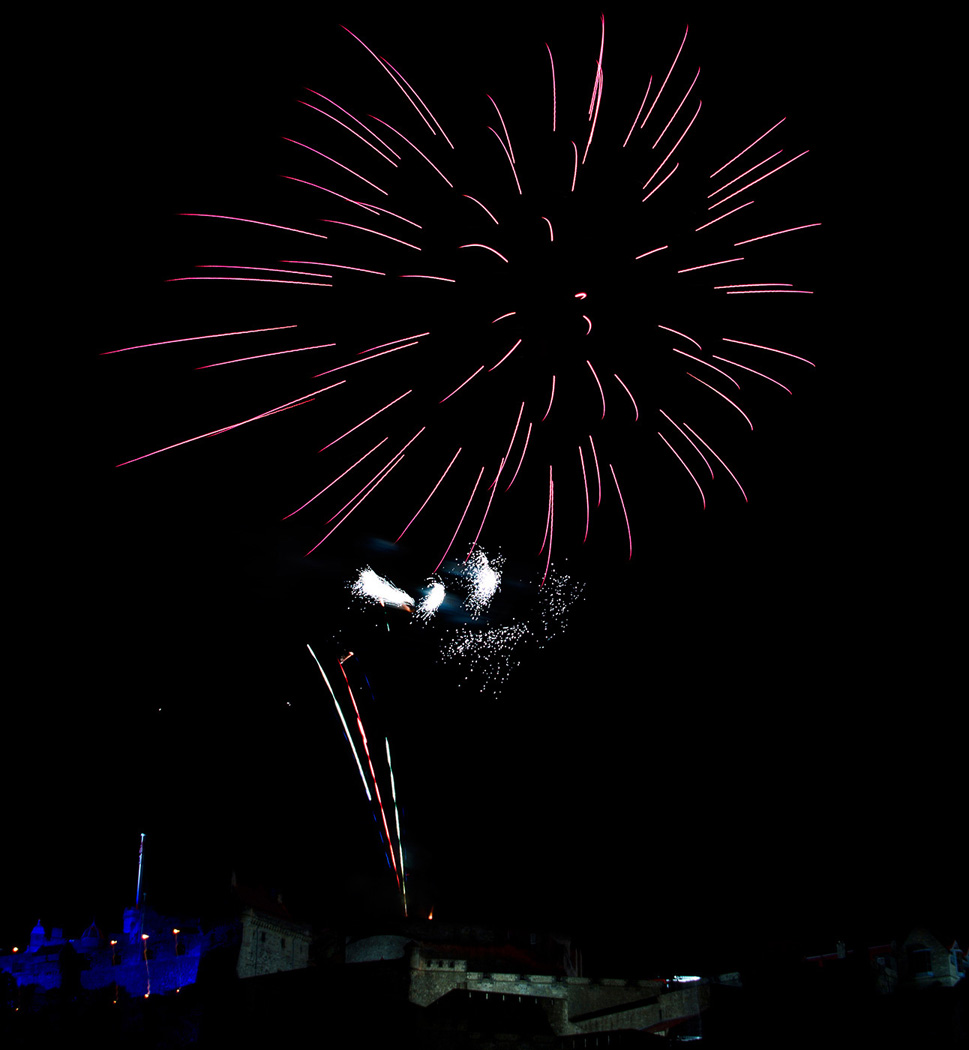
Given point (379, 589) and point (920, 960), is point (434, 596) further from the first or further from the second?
point (920, 960)

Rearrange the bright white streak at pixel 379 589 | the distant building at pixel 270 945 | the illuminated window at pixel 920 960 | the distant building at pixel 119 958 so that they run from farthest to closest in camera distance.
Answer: the distant building at pixel 270 945, the distant building at pixel 119 958, the bright white streak at pixel 379 589, the illuminated window at pixel 920 960

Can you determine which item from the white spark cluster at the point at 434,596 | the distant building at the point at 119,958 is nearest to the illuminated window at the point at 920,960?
the white spark cluster at the point at 434,596

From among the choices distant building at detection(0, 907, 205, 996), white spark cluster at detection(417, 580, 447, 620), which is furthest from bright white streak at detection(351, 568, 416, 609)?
distant building at detection(0, 907, 205, 996)

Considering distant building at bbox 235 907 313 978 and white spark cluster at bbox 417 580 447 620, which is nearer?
white spark cluster at bbox 417 580 447 620

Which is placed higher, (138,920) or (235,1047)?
(138,920)

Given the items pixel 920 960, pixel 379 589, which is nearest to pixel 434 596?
pixel 379 589

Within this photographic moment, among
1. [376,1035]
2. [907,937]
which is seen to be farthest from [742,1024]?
[376,1035]

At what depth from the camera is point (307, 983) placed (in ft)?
74.6

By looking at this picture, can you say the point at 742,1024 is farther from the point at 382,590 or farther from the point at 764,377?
the point at 764,377

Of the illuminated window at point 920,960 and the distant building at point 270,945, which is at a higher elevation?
the distant building at point 270,945

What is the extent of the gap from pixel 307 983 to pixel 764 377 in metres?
21.1

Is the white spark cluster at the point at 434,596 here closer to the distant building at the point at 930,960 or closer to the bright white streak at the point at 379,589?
the bright white streak at the point at 379,589

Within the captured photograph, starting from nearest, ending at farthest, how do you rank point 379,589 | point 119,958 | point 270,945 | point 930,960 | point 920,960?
point 930,960 < point 920,960 < point 379,589 < point 119,958 < point 270,945

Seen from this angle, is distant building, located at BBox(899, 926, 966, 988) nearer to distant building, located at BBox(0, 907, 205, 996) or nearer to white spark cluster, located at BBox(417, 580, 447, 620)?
white spark cluster, located at BBox(417, 580, 447, 620)
